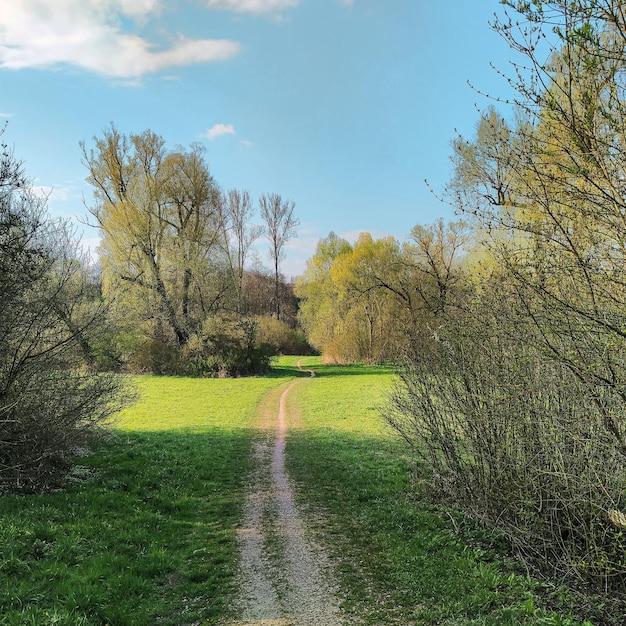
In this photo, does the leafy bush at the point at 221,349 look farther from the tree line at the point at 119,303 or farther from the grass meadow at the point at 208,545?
the grass meadow at the point at 208,545

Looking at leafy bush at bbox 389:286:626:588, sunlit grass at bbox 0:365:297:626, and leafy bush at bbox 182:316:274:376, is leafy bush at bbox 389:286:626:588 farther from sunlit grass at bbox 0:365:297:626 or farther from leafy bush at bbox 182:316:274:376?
leafy bush at bbox 182:316:274:376

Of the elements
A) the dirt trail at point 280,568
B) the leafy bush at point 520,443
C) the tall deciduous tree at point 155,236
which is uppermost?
the tall deciduous tree at point 155,236

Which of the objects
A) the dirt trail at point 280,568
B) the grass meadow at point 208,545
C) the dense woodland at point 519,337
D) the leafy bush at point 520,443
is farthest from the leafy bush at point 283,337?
the leafy bush at point 520,443

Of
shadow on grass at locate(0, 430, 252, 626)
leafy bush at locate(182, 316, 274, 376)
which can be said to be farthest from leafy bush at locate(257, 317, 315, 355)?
shadow on grass at locate(0, 430, 252, 626)

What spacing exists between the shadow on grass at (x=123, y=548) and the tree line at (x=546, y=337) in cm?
339

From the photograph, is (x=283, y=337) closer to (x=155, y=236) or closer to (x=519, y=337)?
(x=155, y=236)

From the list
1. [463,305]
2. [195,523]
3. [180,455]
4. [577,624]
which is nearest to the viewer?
[577,624]

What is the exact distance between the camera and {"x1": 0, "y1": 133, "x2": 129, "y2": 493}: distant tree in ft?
22.7

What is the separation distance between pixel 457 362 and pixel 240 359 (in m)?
24.3

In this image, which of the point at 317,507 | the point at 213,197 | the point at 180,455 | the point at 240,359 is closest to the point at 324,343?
the point at 240,359

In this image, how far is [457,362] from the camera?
20.1 ft

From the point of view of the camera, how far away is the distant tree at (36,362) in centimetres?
693

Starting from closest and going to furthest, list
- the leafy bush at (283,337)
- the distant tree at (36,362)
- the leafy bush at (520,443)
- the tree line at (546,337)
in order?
the tree line at (546,337) → the leafy bush at (520,443) → the distant tree at (36,362) → the leafy bush at (283,337)

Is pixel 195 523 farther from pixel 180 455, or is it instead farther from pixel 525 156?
pixel 525 156
